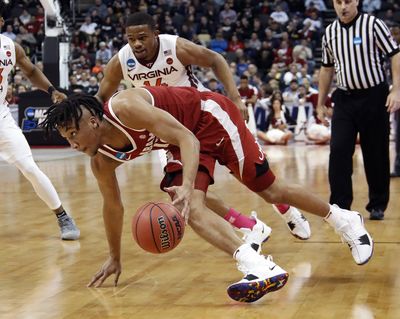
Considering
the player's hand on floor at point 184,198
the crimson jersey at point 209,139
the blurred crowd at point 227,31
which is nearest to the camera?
the player's hand on floor at point 184,198

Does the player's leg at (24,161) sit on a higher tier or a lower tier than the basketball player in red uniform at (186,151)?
lower

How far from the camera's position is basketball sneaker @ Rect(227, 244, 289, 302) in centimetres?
412

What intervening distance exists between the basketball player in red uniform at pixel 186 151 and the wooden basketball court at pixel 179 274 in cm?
18

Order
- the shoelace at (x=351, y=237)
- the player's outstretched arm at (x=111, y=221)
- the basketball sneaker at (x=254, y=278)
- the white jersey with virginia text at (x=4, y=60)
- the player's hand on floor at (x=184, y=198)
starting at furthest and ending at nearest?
the white jersey with virginia text at (x=4, y=60) < the shoelace at (x=351, y=237) < the player's outstretched arm at (x=111, y=221) < the basketball sneaker at (x=254, y=278) < the player's hand on floor at (x=184, y=198)

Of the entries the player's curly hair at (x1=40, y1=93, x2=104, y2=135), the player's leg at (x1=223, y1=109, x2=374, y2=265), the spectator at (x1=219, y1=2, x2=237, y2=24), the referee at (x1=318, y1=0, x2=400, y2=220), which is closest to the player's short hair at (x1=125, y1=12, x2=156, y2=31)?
the player's leg at (x1=223, y1=109, x2=374, y2=265)

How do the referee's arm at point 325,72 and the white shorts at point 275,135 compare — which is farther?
the white shorts at point 275,135

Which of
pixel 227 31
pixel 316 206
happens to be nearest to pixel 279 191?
pixel 316 206

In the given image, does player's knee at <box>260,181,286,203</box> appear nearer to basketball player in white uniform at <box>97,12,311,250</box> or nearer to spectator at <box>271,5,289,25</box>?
basketball player in white uniform at <box>97,12,311,250</box>

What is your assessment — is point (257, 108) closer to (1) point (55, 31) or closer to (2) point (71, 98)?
(1) point (55, 31)

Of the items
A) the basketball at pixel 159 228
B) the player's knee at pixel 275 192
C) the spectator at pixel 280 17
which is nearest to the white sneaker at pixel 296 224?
the player's knee at pixel 275 192

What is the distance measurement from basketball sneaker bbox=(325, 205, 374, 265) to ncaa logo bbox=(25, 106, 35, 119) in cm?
1090

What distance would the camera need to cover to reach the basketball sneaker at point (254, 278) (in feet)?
13.5

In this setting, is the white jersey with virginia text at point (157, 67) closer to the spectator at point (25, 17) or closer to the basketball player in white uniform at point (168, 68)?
the basketball player in white uniform at point (168, 68)

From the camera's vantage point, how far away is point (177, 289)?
4.69 meters
